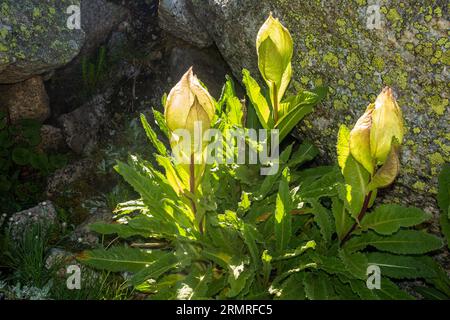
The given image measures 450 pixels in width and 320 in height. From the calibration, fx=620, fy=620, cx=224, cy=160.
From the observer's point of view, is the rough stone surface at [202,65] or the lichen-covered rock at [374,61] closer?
the lichen-covered rock at [374,61]

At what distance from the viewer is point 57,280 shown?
13.4 feet

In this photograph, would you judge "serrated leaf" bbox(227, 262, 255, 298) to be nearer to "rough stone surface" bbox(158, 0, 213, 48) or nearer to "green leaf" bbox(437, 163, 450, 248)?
"green leaf" bbox(437, 163, 450, 248)

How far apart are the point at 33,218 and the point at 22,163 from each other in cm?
57

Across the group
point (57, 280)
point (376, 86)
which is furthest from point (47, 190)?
point (376, 86)

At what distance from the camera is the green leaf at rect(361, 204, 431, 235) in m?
3.24

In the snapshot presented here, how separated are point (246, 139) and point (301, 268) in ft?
2.85

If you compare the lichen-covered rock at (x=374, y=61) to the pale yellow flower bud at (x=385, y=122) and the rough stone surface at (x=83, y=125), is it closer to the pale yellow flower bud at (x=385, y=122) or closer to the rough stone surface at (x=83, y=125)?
the pale yellow flower bud at (x=385, y=122)

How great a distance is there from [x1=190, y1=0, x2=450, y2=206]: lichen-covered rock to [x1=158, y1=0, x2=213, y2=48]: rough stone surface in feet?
2.17

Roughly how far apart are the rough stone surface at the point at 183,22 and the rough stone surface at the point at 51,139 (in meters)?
1.31

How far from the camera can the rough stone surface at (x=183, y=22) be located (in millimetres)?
4996

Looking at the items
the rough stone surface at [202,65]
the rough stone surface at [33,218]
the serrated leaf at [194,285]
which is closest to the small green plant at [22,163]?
the rough stone surface at [33,218]

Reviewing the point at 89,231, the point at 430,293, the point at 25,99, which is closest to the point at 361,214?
the point at 430,293

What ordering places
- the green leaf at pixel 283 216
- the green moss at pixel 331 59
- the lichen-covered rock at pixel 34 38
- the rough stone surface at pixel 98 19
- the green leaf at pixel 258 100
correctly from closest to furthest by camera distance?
the green leaf at pixel 283 216 → the green leaf at pixel 258 100 → the green moss at pixel 331 59 → the lichen-covered rock at pixel 34 38 → the rough stone surface at pixel 98 19

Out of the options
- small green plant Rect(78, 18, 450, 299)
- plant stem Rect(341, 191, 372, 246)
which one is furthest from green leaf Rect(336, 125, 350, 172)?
plant stem Rect(341, 191, 372, 246)
